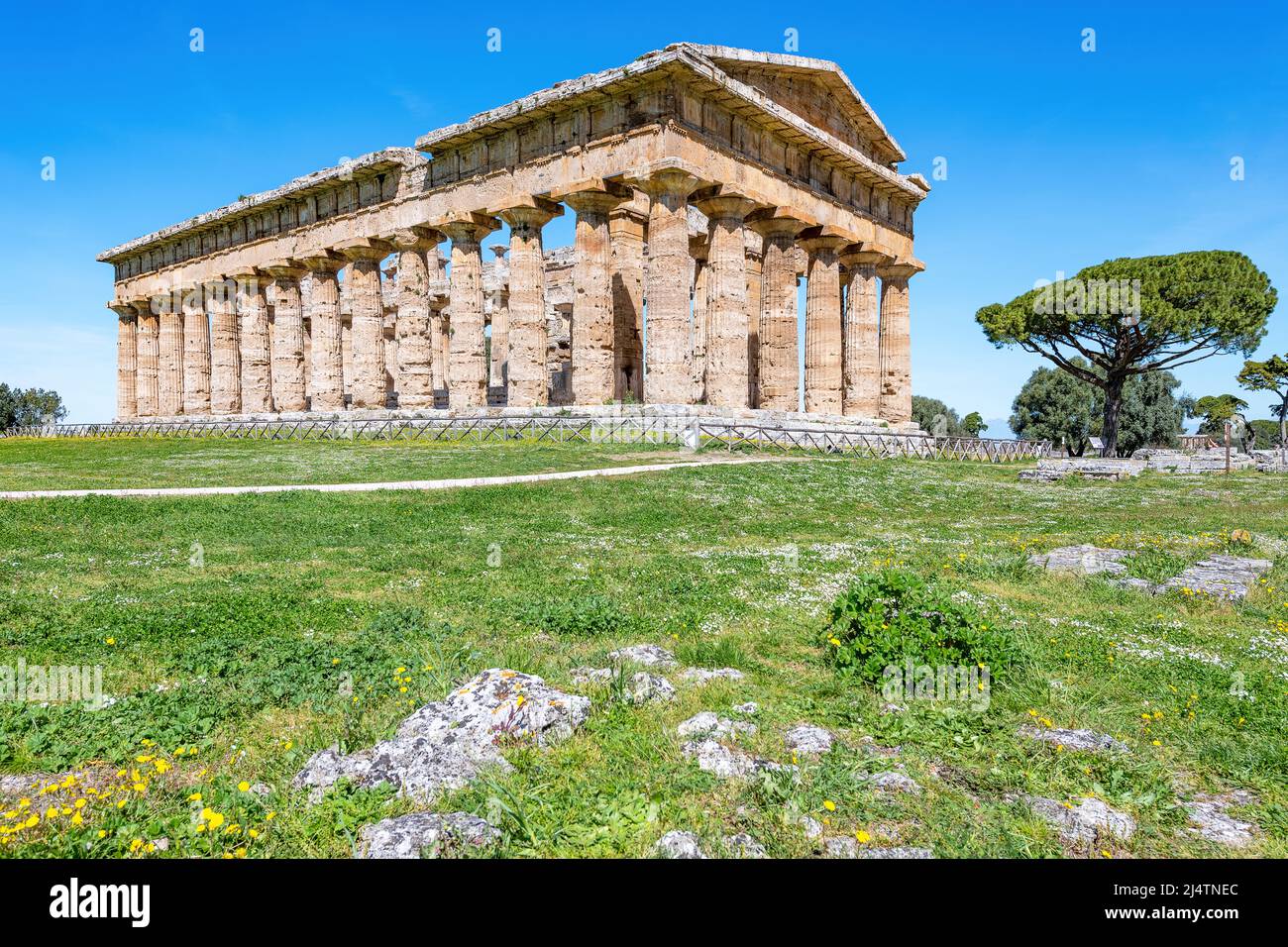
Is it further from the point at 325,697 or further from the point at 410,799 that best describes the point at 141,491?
the point at 410,799

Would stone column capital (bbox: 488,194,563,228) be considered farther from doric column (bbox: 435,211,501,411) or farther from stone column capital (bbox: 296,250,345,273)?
stone column capital (bbox: 296,250,345,273)

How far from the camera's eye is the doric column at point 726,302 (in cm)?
3047

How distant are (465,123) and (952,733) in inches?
1335

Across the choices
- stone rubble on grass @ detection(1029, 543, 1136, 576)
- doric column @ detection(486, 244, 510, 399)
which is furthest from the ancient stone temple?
stone rubble on grass @ detection(1029, 543, 1136, 576)

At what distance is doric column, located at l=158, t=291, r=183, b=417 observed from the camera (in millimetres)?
50594

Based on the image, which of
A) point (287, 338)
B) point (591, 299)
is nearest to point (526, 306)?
point (591, 299)

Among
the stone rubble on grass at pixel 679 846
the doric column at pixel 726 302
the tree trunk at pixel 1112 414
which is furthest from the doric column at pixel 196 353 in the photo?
the tree trunk at pixel 1112 414

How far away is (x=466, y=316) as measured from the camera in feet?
118

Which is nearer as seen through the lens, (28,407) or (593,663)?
(593,663)

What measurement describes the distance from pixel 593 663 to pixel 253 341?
46245 millimetres

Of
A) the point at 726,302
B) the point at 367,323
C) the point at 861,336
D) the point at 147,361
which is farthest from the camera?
the point at 147,361

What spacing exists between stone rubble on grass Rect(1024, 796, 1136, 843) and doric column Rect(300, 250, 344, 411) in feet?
136

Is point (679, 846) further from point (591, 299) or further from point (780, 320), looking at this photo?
point (780, 320)
